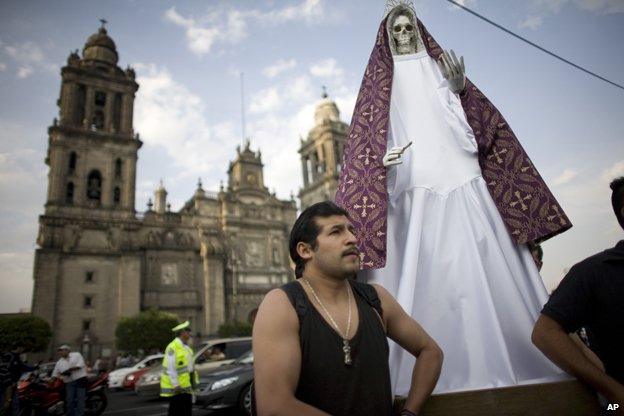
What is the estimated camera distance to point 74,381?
7.14m

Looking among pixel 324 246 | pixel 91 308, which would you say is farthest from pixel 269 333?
pixel 91 308

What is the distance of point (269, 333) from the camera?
4.32 ft

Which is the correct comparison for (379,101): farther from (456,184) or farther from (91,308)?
(91,308)

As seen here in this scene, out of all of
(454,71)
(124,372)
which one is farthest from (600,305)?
(124,372)

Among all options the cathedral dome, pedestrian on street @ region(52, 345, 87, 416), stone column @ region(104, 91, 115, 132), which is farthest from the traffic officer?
the cathedral dome

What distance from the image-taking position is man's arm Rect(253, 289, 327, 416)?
3.96 feet

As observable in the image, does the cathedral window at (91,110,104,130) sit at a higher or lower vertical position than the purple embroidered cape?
higher

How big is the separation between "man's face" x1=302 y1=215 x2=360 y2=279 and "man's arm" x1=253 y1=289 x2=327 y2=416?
0.28 m

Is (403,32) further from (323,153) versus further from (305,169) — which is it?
(305,169)

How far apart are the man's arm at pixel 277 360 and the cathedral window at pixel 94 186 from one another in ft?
107

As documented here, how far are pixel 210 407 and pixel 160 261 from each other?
1041 inches

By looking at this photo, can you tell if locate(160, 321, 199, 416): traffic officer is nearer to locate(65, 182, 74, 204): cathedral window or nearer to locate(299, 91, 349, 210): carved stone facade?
locate(65, 182, 74, 204): cathedral window

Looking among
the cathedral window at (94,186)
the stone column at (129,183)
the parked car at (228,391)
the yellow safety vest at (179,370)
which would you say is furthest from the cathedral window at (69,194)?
the yellow safety vest at (179,370)

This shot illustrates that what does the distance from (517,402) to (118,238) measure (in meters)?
31.6
